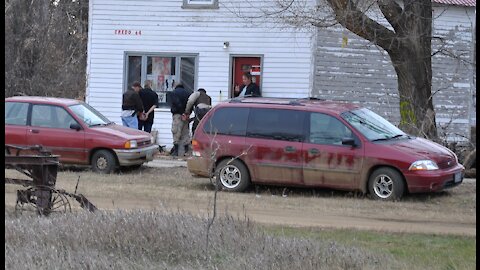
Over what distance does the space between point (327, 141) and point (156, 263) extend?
23.0 feet

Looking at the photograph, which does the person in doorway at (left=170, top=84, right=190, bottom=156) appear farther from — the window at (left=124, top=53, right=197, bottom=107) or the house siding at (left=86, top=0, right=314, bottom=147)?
the window at (left=124, top=53, right=197, bottom=107)

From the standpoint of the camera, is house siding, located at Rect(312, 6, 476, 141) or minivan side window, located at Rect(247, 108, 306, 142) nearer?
minivan side window, located at Rect(247, 108, 306, 142)

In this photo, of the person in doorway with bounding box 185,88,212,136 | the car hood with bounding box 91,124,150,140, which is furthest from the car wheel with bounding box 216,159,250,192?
the person in doorway with bounding box 185,88,212,136

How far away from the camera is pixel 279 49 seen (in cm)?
2227

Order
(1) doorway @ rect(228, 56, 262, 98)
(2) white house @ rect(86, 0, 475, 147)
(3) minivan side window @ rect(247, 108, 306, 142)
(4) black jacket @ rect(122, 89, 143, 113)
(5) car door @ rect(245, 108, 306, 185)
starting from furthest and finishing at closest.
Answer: (1) doorway @ rect(228, 56, 262, 98), (2) white house @ rect(86, 0, 475, 147), (4) black jacket @ rect(122, 89, 143, 113), (3) minivan side window @ rect(247, 108, 306, 142), (5) car door @ rect(245, 108, 306, 185)

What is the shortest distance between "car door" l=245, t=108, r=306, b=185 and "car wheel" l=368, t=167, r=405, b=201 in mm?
1246

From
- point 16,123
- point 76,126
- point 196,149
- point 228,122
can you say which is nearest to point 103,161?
point 76,126

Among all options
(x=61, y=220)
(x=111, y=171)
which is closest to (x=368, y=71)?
(x=111, y=171)

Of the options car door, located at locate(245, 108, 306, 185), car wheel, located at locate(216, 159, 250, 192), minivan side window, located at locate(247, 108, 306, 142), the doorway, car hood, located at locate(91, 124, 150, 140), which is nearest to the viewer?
car door, located at locate(245, 108, 306, 185)

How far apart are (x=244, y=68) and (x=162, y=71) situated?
235 cm

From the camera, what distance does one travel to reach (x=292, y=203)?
13.0m

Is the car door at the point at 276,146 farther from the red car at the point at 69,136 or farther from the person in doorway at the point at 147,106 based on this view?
the person in doorway at the point at 147,106

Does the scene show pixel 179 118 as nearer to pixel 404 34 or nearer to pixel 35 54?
pixel 404 34

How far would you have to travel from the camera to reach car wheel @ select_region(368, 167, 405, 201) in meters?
13.1
